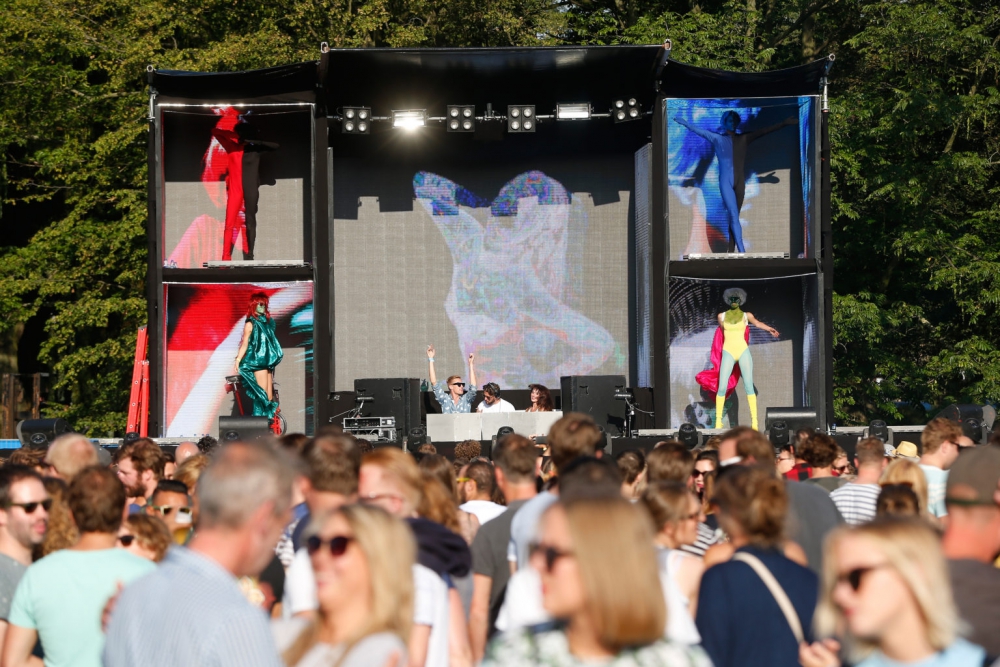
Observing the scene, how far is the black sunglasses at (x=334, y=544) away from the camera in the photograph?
2602 mm

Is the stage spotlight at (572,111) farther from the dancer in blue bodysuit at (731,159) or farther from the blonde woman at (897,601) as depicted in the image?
the blonde woman at (897,601)

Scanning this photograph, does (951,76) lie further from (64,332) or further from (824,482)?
(824,482)

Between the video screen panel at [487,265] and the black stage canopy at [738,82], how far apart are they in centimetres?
172

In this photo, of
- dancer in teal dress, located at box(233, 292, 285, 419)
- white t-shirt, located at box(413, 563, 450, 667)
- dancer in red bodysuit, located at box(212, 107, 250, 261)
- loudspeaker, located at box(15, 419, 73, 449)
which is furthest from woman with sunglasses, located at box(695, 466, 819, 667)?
dancer in red bodysuit, located at box(212, 107, 250, 261)

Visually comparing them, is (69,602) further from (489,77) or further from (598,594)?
(489,77)

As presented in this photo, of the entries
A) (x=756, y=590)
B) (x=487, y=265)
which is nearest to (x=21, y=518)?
(x=756, y=590)

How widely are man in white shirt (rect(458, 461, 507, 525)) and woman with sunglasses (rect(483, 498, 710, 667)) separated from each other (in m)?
2.85

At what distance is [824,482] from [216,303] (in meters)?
10.3

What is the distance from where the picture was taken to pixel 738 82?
14297mm

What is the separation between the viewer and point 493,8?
834 inches

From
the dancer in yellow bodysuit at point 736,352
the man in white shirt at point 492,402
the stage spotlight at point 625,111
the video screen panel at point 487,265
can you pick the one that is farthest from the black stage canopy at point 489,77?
the man in white shirt at point 492,402

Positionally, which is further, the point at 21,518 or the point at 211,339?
the point at 211,339

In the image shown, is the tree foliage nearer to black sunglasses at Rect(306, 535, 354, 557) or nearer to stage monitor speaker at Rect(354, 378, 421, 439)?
stage monitor speaker at Rect(354, 378, 421, 439)

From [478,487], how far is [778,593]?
7.29 ft
